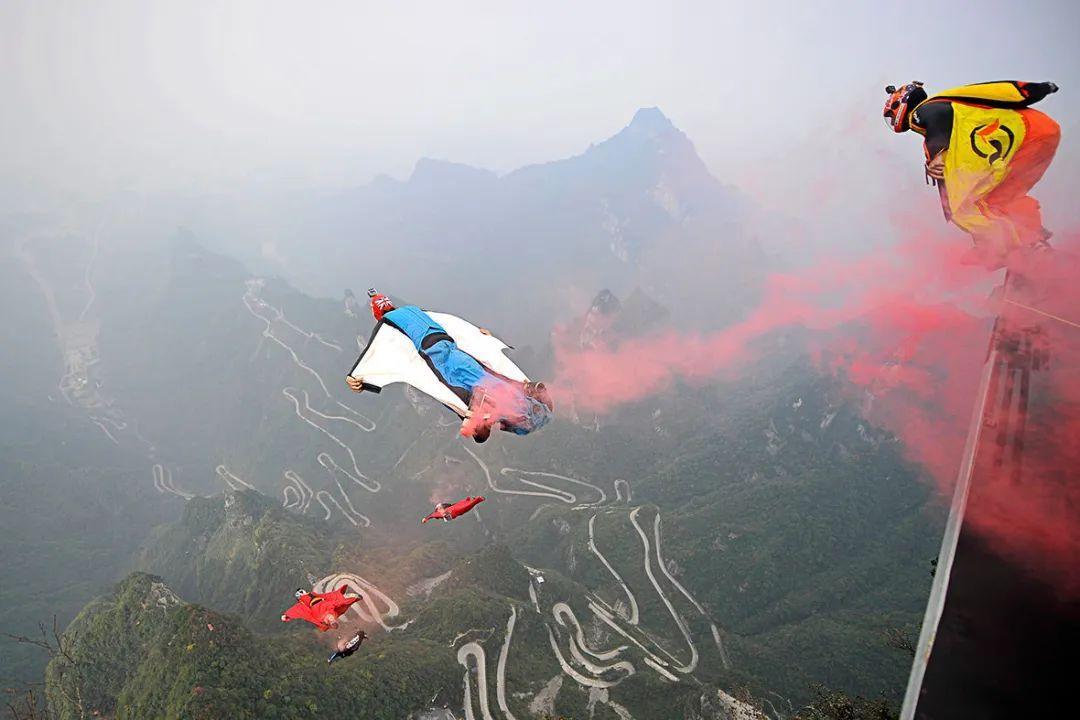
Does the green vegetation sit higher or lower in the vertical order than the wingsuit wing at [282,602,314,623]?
lower

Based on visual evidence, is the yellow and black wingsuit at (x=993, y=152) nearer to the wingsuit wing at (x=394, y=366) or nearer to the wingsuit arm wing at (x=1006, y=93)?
the wingsuit arm wing at (x=1006, y=93)

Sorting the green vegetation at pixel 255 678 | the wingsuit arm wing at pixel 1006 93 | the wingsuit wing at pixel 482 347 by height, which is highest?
the wingsuit arm wing at pixel 1006 93

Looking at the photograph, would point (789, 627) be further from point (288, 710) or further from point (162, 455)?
point (162, 455)

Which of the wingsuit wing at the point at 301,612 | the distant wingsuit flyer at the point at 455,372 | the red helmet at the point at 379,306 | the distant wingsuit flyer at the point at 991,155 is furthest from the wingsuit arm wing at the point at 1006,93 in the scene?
the wingsuit wing at the point at 301,612

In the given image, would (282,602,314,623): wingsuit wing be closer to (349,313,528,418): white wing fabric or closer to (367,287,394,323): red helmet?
(349,313,528,418): white wing fabric

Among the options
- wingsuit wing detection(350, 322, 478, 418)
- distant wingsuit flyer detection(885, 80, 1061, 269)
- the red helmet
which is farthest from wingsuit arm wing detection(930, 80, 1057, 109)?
the red helmet

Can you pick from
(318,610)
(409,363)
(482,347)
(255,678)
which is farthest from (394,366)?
(255,678)

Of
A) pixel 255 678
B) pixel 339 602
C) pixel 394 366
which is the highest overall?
pixel 394 366

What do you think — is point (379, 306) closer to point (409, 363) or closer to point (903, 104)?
point (409, 363)

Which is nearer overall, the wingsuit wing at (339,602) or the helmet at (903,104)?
the helmet at (903,104)
